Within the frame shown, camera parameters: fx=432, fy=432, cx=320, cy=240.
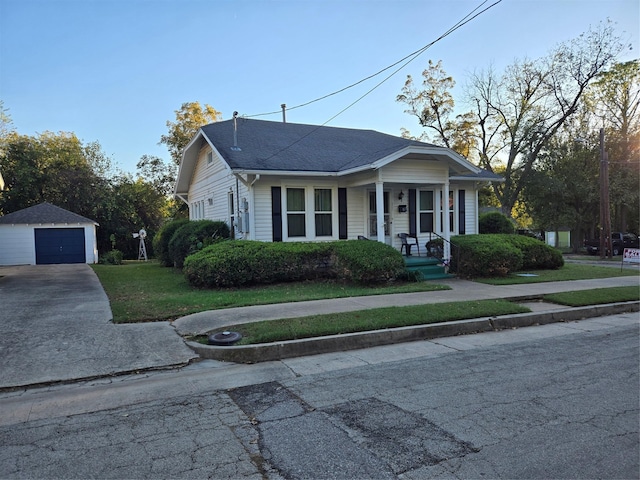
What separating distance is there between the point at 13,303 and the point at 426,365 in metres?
9.05

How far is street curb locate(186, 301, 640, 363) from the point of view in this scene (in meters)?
5.91

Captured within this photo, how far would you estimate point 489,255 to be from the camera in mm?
13086

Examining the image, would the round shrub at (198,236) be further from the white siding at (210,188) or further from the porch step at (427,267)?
the porch step at (427,267)

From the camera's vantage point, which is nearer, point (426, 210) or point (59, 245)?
point (426, 210)

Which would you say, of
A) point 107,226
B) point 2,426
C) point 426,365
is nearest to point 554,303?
point 426,365

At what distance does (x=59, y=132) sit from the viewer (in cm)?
3675

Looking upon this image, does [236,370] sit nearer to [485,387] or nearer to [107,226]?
[485,387]

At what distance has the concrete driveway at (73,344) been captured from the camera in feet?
17.4

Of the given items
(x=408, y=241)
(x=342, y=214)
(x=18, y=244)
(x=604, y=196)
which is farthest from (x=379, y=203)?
(x=18, y=244)

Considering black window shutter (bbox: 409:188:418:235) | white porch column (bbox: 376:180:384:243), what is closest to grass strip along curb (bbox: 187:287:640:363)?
white porch column (bbox: 376:180:384:243)

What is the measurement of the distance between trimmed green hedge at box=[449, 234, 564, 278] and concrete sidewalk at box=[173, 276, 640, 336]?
0.79m

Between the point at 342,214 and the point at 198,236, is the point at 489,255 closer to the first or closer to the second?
the point at 342,214

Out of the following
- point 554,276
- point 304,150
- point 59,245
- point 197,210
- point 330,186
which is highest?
point 304,150

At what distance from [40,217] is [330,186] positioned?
18.5 metres
